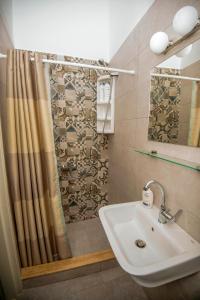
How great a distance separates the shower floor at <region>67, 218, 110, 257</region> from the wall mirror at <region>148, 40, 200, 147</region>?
4.24 ft

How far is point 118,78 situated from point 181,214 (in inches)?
55.4

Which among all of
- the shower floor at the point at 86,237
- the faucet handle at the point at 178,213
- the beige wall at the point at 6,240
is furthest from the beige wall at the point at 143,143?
the beige wall at the point at 6,240

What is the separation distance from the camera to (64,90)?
167 cm

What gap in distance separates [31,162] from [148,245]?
0.98 meters

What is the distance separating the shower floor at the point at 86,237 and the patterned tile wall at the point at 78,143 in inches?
4.2

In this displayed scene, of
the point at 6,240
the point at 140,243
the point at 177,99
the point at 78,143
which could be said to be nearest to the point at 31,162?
the point at 6,240

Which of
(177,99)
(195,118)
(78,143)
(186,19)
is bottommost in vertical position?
(78,143)

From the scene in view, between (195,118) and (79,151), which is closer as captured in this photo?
(195,118)

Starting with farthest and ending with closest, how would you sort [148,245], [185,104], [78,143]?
1. [78,143]
2. [148,245]
3. [185,104]

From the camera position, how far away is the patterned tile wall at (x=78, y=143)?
1677 millimetres

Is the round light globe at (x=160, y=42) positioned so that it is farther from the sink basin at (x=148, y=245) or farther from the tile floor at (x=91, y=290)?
the tile floor at (x=91, y=290)

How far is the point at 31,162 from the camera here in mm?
1084

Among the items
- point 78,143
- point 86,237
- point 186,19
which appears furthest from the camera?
point 78,143

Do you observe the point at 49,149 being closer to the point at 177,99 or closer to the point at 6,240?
the point at 6,240
